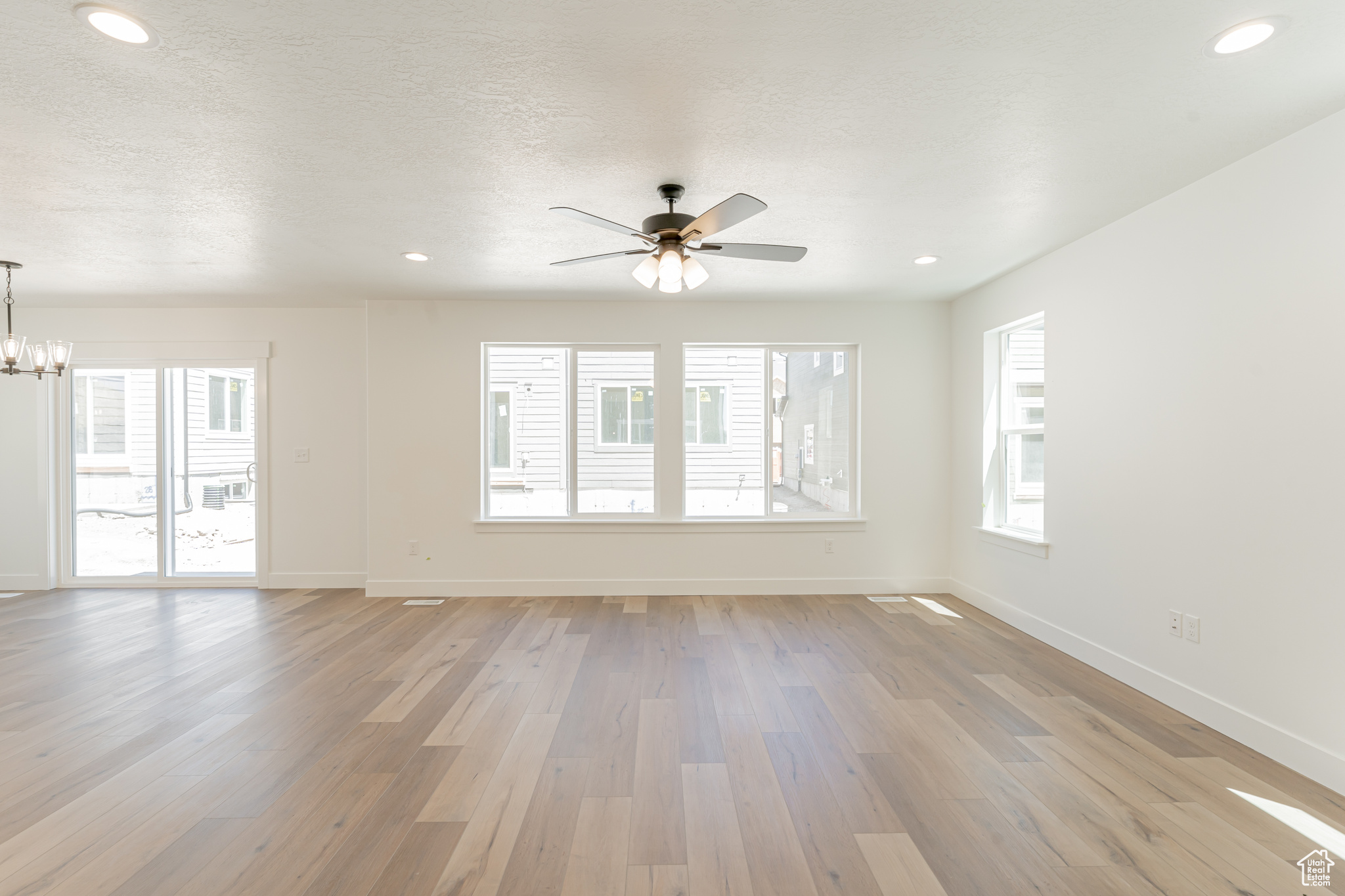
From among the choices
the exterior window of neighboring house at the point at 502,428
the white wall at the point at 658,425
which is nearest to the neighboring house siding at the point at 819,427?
the white wall at the point at 658,425

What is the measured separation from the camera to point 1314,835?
200 centimetres

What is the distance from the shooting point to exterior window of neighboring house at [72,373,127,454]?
18.4ft

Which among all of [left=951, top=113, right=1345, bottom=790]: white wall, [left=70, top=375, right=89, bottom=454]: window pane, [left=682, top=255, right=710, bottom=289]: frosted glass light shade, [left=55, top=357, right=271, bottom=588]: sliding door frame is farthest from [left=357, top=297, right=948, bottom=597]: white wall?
[left=70, top=375, right=89, bottom=454]: window pane

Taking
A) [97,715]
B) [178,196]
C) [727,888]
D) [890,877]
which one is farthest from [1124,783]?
[178,196]

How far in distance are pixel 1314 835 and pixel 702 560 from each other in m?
3.79

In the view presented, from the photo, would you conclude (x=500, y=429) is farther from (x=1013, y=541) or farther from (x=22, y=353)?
(x=1013, y=541)

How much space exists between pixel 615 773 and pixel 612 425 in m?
3.33

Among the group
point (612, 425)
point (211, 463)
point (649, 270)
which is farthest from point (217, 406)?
point (649, 270)

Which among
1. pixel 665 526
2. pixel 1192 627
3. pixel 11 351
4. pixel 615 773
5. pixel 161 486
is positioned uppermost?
pixel 11 351

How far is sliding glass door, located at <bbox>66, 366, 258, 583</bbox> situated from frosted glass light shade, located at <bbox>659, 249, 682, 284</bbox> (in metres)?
4.74

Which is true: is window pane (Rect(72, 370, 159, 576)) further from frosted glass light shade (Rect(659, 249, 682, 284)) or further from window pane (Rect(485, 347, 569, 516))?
frosted glass light shade (Rect(659, 249, 682, 284))

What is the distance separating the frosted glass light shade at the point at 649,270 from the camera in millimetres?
2973

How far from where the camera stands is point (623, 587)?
5.26 m

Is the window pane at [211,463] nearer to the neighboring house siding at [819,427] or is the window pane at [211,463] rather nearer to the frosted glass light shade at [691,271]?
the frosted glass light shade at [691,271]
